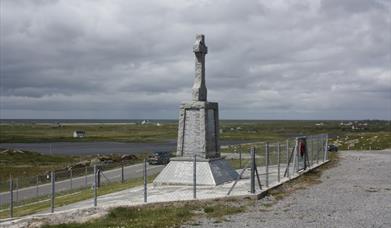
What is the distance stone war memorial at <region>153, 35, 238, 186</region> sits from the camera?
18.8m

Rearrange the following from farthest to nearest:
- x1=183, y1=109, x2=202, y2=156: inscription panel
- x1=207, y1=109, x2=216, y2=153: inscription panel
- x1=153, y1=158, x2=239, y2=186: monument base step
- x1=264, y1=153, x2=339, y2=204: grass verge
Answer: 1. x1=207, y1=109, x2=216, y2=153: inscription panel
2. x1=183, y1=109, x2=202, y2=156: inscription panel
3. x1=153, y1=158, x2=239, y2=186: monument base step
4. x1=264, y1=153, x2=339, y2=204: grass verge

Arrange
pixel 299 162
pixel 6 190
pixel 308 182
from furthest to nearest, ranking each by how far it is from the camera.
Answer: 1. pixel 6 190
2. pixel 299 162
3. pixel 308 182

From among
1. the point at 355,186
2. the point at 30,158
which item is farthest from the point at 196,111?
the point at 30,158

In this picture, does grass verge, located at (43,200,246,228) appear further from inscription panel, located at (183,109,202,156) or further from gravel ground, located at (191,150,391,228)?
inscription panel, located at (183,109,202,156)

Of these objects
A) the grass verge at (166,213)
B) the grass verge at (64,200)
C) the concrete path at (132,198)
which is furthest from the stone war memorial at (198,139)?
the grass verge at (166,213)

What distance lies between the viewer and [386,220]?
1265cm

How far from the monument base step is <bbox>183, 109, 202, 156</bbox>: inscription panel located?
1.17ft

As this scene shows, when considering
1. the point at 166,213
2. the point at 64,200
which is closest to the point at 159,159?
the point at 64,200

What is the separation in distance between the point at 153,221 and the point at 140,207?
2040 millimetres

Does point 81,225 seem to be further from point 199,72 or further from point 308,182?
point 308,182

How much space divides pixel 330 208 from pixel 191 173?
5.57 meters

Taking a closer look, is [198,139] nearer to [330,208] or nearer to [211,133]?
[211,133]

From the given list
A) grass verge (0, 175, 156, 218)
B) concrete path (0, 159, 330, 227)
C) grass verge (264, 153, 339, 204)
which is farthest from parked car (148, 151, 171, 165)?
concrete path (0, 159, 330, 227)

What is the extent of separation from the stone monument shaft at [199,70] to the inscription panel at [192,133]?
0.57m
